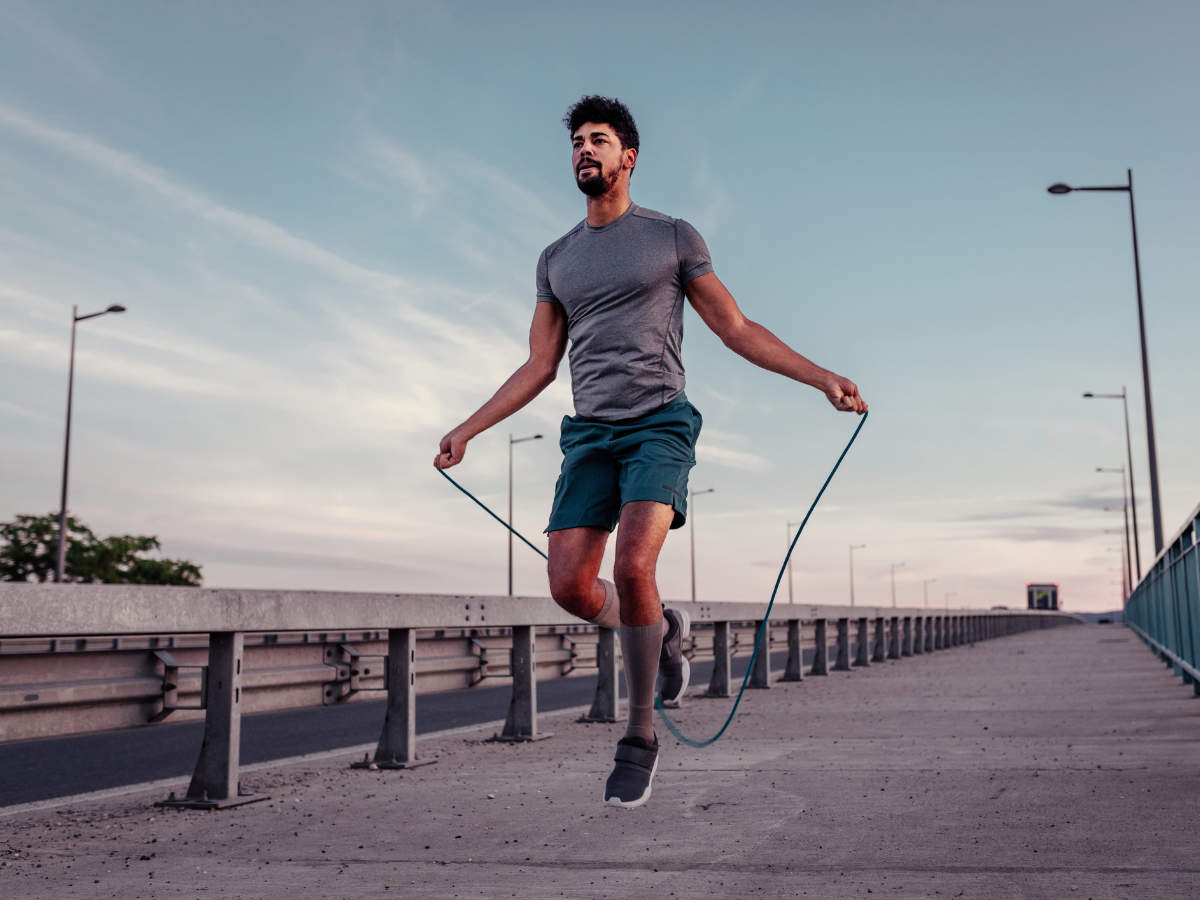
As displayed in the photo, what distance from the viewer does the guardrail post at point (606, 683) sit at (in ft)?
38.4

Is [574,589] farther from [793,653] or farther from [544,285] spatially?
[793,653]

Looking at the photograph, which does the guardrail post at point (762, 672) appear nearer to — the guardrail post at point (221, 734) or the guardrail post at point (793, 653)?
the guardrail post at point (793, 653)

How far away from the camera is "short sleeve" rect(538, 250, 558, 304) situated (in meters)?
4.58

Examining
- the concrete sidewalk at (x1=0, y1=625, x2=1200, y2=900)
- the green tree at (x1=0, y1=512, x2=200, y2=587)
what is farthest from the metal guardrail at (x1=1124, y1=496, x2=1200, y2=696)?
the green tree at (x1=0, y1=512, x2=200, y2=587)

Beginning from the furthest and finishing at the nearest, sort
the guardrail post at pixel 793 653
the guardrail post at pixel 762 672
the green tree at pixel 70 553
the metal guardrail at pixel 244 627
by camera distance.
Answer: the green tree at pixel 70 553, the guardrail post at pixel 793 653, the guardrail post at pixel 762 672, the metal guardrail at pixel 244 627

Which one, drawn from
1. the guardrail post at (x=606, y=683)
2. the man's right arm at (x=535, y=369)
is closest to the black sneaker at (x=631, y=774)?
the man's right arm at (x=535, y=369)

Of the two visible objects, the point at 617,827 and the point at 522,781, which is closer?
the point at 617,827

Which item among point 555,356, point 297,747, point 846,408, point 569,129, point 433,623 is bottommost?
point 297,747

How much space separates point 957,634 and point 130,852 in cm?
3980

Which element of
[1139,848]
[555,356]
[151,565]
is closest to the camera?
[555,356]

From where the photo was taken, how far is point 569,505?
4.25m

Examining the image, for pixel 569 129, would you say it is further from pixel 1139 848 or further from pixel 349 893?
pixel 1139 848

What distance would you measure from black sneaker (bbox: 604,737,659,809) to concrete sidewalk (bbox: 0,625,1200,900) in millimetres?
629

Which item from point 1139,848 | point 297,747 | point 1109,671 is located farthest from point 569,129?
point 1109,671
